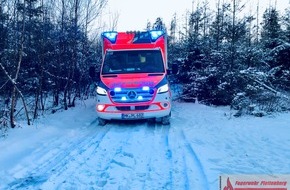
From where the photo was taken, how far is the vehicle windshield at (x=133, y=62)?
1076cm

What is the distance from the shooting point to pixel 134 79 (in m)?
10.0

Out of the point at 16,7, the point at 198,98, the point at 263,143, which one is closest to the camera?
the point at 263,143

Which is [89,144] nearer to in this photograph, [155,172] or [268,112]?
[155,172]

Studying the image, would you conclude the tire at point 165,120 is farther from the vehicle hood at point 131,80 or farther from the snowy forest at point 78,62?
the snowy forest at point 78,62

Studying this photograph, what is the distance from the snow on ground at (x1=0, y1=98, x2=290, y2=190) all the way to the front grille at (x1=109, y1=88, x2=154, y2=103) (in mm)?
889

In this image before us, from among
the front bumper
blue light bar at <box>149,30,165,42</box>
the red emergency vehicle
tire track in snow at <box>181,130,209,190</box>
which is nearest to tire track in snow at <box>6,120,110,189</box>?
the front bumper

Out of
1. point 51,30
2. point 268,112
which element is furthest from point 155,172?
point 51,30

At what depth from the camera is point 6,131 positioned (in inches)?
360

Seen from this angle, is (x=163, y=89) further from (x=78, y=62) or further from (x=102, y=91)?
(x=78, y=62)

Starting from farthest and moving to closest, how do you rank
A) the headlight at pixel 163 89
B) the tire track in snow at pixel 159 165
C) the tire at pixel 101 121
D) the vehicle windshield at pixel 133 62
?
1. the vehicle windshield at pixel 133 62
2. the tire at pixel 101 121
3. the headlight at pixel 163 89
4. the tire track in snow at pixel 159 165

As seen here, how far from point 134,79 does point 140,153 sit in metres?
3.57

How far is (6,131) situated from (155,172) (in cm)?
549

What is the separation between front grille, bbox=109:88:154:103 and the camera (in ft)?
32.1
